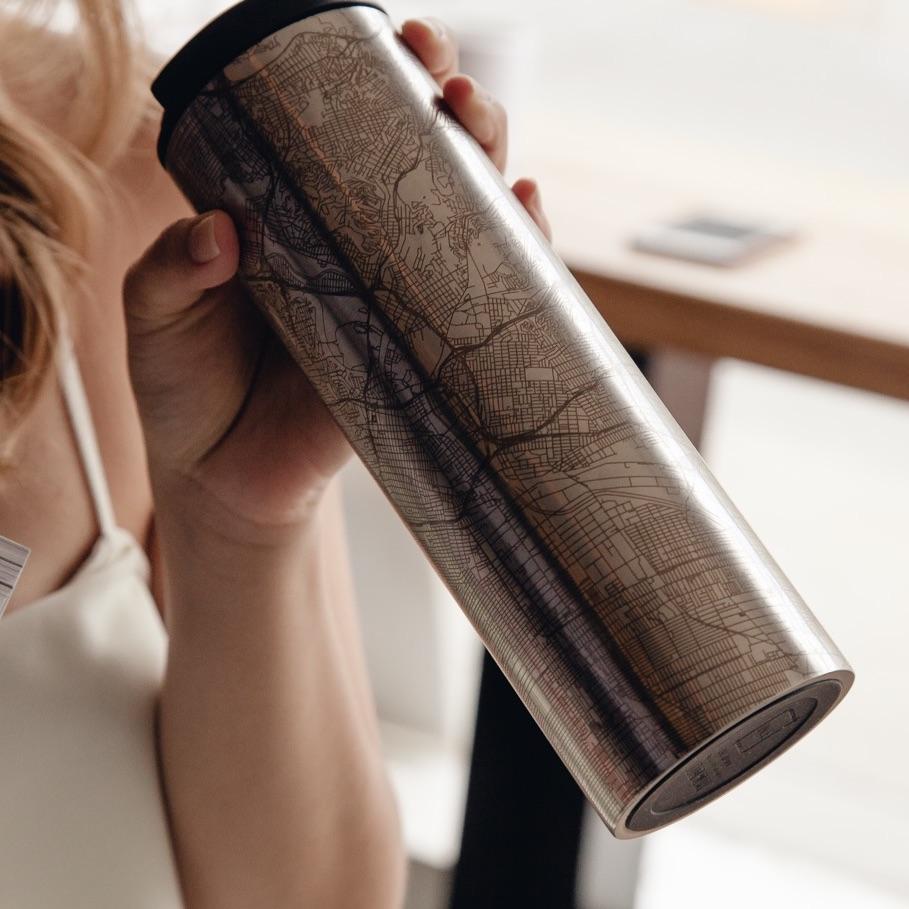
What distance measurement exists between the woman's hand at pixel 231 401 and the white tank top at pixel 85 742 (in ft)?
0.31

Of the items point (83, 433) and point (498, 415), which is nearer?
point (498, 415)

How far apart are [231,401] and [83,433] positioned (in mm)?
175

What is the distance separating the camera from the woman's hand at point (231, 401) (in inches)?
17.6

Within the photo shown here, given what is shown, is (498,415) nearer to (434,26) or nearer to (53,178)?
(434,26)

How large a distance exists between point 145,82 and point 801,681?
1.70ft

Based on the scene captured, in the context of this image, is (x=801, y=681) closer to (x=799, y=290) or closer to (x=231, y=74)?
(x=231, y=74)

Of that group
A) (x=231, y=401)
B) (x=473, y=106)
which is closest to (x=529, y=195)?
(x=473, y=106)

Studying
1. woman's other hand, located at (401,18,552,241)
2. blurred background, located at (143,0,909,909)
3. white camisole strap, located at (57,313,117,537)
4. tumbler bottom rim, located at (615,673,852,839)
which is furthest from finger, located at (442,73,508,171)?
blurred background, located at (143,0,909,909)

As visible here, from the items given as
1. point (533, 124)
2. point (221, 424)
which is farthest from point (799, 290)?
point (533, 124)

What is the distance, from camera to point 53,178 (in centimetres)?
61

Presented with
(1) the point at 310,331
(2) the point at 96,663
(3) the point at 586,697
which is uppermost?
(1) the point at 310,331

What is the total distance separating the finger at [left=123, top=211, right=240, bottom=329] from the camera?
1.25 feet

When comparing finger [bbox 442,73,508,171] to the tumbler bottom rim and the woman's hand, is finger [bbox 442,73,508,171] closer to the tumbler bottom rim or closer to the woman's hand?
the woman's hand

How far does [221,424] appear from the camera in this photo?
1.77ft
